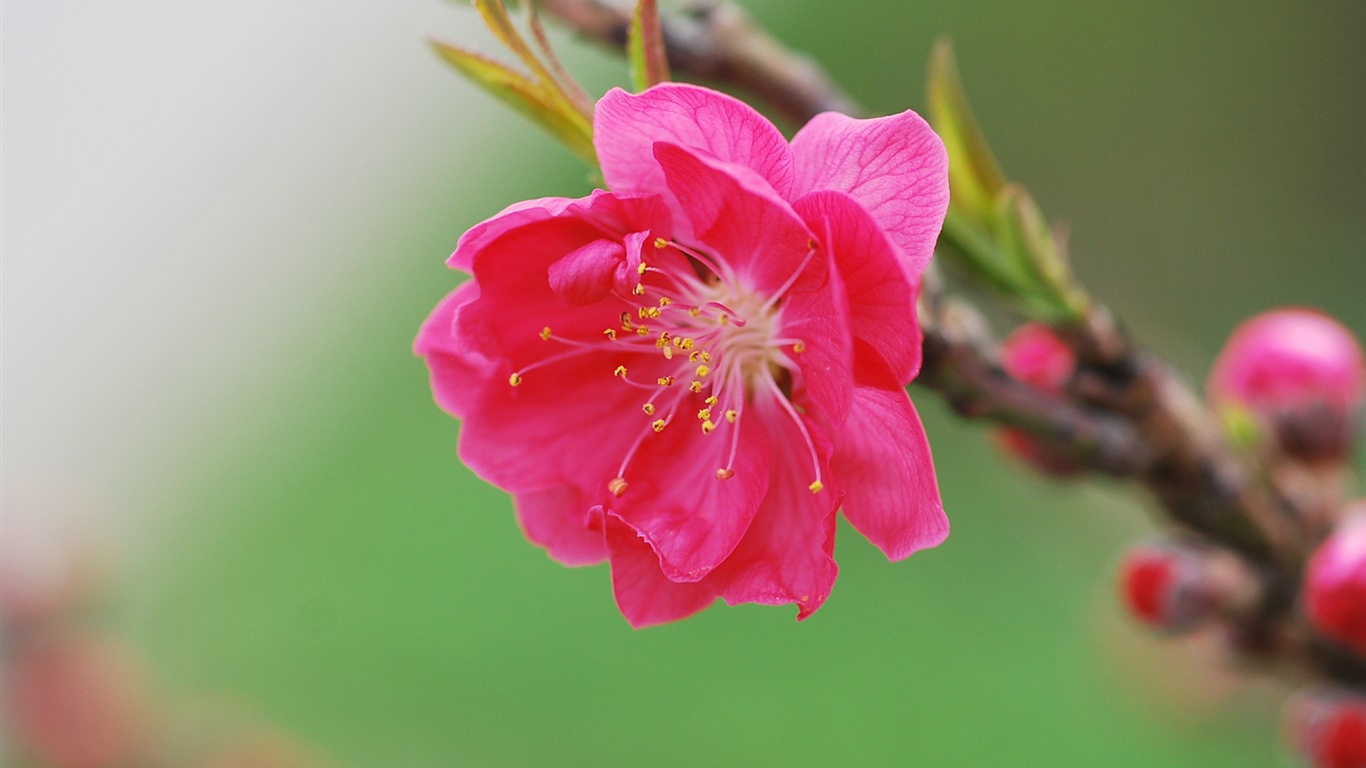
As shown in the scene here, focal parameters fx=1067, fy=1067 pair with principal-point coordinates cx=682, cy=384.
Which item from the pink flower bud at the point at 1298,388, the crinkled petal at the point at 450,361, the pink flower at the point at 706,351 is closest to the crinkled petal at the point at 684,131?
the pink flower at the point at 706,351

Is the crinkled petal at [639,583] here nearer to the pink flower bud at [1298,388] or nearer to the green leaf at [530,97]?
the green leaf at [530,97]

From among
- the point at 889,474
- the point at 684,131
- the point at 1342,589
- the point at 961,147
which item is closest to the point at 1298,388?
the point at 1342,589

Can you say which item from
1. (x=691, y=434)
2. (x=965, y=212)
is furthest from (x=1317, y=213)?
(x=691, y=434)

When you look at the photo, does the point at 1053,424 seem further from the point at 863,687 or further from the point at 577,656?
the point at 577,656

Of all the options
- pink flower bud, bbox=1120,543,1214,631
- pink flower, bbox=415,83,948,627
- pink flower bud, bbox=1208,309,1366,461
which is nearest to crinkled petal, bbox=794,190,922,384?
pink flower, bbox=415,83,948,627

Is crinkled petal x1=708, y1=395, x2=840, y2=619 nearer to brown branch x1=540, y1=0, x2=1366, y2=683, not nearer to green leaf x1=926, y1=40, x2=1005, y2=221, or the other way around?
brown branch x1=540, y1=0, x2=1366, y2=683
